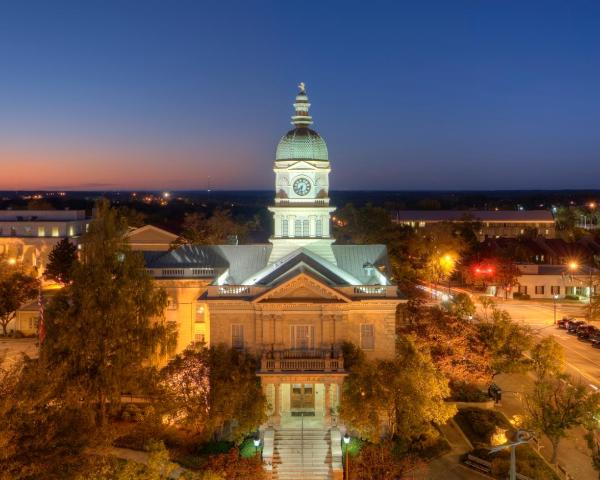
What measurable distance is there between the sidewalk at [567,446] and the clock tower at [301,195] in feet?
54.0

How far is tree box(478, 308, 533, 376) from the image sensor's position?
4472cm

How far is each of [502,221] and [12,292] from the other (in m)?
114

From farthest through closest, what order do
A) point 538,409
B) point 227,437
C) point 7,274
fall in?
Answer: point 7,274 < point 227,437 < point 538,409

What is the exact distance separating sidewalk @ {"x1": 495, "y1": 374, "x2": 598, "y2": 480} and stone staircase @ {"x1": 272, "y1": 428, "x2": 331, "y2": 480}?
42.9 feet

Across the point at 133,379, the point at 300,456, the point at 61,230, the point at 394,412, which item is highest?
the point at 61,230

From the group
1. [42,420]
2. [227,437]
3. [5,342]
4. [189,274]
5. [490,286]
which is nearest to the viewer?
[42,420]

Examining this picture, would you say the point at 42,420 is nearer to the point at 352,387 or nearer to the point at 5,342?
the point at 352,387

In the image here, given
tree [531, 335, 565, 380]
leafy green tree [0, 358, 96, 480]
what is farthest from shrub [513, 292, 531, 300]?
leafy green tree [0, 358, 96, 480]

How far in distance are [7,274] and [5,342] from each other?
30.7ft

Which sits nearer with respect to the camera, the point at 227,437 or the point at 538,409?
the point at 538,409

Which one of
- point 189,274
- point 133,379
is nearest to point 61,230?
point 189,274

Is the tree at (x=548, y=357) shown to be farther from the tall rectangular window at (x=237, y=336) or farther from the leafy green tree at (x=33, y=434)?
the leafy green tree at (x=33, y=434)

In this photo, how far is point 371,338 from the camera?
134ft

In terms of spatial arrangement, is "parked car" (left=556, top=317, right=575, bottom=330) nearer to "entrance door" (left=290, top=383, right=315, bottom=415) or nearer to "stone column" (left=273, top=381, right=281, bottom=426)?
"entrance door" (left=290, top=383, right=315, bottom=415)
